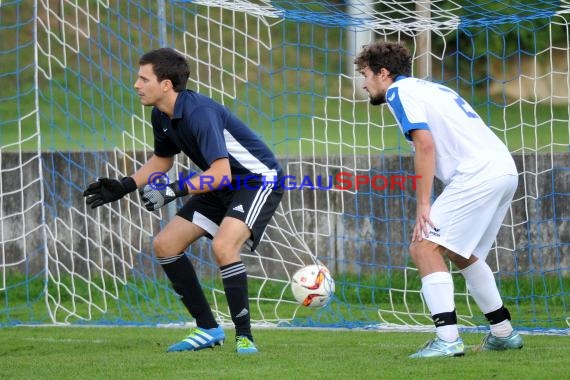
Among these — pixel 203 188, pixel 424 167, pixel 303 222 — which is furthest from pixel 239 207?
pixel 303 222

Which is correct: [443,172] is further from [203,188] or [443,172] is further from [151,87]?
[151,87]

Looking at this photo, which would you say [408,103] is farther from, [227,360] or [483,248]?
[227,360]

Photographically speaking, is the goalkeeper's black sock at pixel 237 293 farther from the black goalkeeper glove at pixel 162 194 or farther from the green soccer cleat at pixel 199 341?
the black goalkeeper glove at pixel 162 194

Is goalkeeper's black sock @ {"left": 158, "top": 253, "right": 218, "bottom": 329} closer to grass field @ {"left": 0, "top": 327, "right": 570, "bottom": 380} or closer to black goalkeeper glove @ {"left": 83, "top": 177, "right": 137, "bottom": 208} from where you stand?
grass field @ {"left": 0, "top": 327, "right": 570, "bottom": 380}

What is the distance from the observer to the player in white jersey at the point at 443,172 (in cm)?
608

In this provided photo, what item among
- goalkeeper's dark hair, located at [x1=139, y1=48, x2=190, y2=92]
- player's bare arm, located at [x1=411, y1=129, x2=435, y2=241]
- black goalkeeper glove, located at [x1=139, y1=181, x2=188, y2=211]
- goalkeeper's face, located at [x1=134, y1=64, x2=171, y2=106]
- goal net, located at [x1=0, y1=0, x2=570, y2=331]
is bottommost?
goal net, located at [x1=0, y1=0, x2=570, y2=331]

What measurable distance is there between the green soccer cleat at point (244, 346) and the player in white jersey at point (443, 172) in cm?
101

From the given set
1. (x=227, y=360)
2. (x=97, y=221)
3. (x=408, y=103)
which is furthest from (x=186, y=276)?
(x=97, y=221)

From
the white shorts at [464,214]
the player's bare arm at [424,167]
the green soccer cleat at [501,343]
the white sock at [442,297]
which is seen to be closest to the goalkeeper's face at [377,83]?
the player's bare arm at [424,167]

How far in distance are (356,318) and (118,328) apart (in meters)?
2.00

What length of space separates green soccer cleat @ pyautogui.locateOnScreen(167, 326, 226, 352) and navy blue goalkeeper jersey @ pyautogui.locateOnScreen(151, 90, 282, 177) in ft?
3.42

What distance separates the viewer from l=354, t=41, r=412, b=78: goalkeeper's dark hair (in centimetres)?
633

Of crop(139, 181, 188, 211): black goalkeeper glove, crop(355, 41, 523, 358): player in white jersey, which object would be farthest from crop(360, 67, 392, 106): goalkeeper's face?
crop(139, 181, 188, 211): black goalkeeper glove

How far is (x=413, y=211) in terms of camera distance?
1025cm
